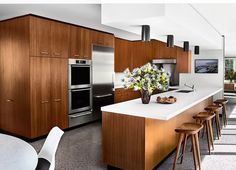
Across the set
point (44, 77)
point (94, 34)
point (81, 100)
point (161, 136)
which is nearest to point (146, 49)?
point (94, 34)

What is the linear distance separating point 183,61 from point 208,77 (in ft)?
2.95

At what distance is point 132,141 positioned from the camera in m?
2.90

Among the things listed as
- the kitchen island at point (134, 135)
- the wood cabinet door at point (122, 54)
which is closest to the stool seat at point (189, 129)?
the kitchen island at point (134, 135)

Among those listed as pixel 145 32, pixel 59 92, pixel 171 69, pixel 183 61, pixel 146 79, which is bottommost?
pixel 59 92

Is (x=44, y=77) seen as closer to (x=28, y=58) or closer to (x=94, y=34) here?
(x=28, y=58)

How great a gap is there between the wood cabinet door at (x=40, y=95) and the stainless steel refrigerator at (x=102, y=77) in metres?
1.42

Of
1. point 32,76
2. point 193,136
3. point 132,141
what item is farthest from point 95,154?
point 32,76

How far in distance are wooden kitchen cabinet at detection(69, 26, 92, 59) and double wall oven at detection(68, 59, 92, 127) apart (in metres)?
0.14

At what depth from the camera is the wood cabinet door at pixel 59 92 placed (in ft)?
15.6

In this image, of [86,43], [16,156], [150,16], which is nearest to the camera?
[16,156]

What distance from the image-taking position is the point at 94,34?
18.9 ft

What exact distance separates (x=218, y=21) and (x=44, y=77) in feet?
12.7

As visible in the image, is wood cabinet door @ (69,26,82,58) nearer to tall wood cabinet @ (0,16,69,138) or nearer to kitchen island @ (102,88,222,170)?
tall wood cabinet @ (0,16,69,138)

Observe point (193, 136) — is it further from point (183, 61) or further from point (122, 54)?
point (122, 54)
